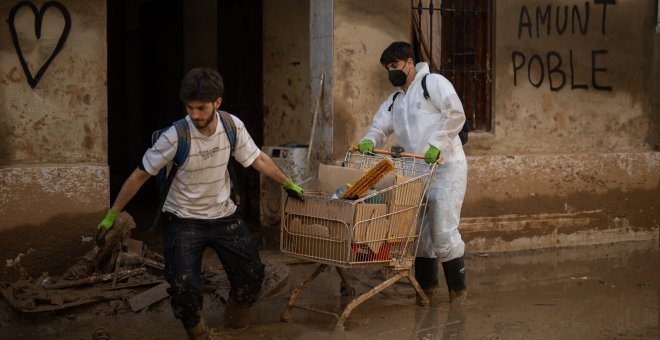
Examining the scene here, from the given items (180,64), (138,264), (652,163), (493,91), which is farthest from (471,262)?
(180,64)

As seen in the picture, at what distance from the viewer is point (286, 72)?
406 inches

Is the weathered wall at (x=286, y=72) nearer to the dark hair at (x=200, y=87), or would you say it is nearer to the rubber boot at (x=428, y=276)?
the rubber boot at (x=428, y=276)

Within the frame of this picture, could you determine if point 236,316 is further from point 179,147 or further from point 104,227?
point 179,147

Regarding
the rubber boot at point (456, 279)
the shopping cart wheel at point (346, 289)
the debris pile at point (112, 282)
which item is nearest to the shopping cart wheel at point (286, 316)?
the debris pile at point (112, 282)

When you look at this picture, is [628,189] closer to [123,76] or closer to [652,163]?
[652,163]

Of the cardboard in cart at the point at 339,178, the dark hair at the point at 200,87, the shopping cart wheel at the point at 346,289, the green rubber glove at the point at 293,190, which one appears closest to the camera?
the dark hair at the point at 200,87

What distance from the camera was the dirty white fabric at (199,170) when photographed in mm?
5785

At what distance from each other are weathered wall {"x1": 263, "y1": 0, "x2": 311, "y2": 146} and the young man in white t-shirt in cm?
379

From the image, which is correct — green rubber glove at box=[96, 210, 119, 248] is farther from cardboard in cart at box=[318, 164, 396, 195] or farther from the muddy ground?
cardboard in cart at box=[318, 164, 396, 195]

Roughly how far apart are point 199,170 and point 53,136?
7.07ft

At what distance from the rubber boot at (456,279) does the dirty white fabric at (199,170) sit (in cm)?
208

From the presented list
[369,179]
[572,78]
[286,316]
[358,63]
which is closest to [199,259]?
[286,316]

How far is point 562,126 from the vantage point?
10.3 m

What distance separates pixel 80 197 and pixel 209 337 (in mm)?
2118
